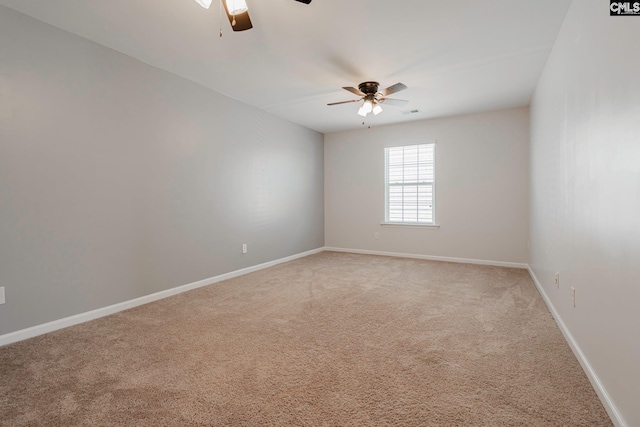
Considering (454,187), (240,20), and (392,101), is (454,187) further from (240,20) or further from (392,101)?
(240,20)

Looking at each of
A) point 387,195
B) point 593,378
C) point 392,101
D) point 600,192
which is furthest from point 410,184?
point 593,378

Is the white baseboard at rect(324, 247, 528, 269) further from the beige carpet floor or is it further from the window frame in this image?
the beige carpet floor

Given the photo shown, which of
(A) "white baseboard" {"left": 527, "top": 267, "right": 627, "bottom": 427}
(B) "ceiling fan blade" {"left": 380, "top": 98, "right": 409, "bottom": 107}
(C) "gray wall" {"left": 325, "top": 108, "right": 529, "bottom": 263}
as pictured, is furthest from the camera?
(C) "gray wall" {"left": 325, "top": 108, "right": 529, "bottom": 263}

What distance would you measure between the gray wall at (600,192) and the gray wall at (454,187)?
2.19 metres

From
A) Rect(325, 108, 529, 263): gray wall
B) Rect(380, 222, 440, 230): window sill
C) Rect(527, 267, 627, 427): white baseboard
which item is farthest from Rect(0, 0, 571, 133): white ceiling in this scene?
Rect(527, 267, 627, 427): white baseboard

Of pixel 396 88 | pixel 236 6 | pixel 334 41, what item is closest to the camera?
pixel 236 6

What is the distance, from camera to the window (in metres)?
5.47

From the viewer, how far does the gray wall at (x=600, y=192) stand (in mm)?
1282

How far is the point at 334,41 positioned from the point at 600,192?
227 cm

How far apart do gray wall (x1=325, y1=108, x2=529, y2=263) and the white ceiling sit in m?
0.92

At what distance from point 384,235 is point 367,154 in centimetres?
159

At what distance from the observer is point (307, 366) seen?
6.43ft

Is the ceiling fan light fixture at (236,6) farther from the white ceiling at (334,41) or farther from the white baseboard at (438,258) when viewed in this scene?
the white baseboard at (438,258)

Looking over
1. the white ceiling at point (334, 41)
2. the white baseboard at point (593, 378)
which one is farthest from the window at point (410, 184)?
the white baseboard at point (593, 378)
